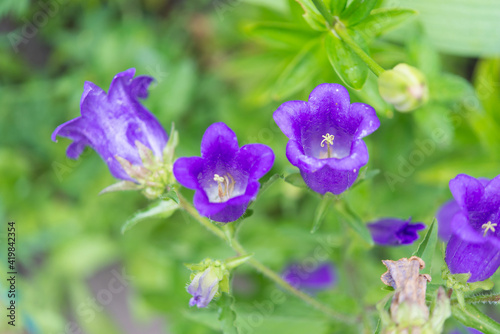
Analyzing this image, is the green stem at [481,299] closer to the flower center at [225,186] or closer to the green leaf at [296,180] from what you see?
the green leaf at [296,180]

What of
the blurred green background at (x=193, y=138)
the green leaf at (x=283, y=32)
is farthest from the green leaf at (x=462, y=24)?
the green leaf at (x=283, y=32)

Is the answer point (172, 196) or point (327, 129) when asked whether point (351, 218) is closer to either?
point (327, 129)

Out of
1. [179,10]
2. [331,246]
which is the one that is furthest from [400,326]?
[179,10]

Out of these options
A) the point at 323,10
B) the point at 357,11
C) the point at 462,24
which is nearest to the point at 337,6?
the point at 357,11

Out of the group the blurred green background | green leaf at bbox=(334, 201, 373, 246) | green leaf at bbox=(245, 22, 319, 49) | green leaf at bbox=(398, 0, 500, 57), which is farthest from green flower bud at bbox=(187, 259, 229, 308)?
green leaf at bbox=(398, 0, 500, 57)

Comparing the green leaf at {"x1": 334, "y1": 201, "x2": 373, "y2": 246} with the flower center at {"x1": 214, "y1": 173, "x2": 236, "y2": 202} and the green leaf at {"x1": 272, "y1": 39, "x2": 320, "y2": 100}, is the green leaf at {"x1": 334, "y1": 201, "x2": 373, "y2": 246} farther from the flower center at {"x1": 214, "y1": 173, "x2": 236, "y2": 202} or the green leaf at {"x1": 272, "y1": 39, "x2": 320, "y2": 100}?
the green leaf at {"x1": 272, "y1": 39, "x2": 320, "y2": 100}
